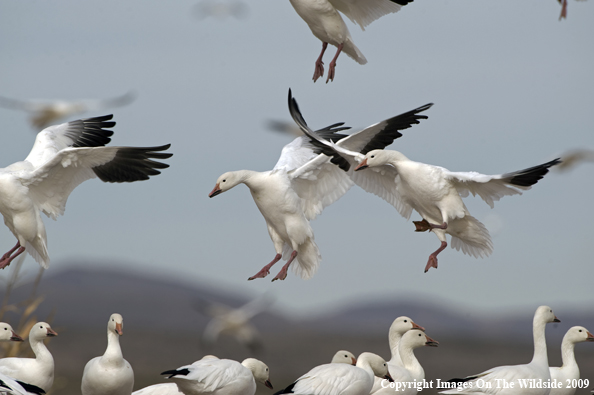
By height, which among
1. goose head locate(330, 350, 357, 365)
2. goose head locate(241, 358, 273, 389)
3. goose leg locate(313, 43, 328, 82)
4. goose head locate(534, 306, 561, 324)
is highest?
goose leg locate(313, 43, 328, 82)

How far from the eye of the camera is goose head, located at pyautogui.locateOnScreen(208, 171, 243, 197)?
659 centimetres

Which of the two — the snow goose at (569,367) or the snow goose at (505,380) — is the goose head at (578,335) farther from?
the snow goose at (505,380)

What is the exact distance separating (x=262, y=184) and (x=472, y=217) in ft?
6.04

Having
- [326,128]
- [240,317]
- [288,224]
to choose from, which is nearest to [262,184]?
[288,224]

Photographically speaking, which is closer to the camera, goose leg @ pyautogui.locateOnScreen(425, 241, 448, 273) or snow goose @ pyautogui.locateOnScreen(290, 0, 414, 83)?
goose leg @ pyautogui.locateOnScreen(425, 241, 448, 273)

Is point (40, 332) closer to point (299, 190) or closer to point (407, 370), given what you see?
point (299, 190)

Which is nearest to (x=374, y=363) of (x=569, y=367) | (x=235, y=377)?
(x=235, y=377)

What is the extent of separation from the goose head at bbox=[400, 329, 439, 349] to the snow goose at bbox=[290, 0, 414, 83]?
2398 mm

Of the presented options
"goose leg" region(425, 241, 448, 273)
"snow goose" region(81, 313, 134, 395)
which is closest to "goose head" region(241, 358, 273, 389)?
"snow goose" region(81, 313, 134, 395)

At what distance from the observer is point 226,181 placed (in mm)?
6617

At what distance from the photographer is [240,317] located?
37.6 feet

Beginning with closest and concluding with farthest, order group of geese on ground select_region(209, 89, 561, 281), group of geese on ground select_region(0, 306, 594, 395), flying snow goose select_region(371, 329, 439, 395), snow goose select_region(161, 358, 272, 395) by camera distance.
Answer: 1. snow goose select_region(161, 358, 272, 395)
2. group of geese on ground select_region(0, 306, 594, 395)
3. group of geese on ground select_region(209, 89, 561, 281)
4. flying snow goose select_region(371, 329, 439, 395)

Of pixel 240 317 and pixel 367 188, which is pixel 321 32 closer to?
pixel 367 188

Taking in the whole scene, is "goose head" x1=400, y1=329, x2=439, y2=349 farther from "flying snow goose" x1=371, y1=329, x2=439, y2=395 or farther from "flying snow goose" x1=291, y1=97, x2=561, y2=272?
"flying snow goose" x1=291, y1=97, x2=561, y2=272
